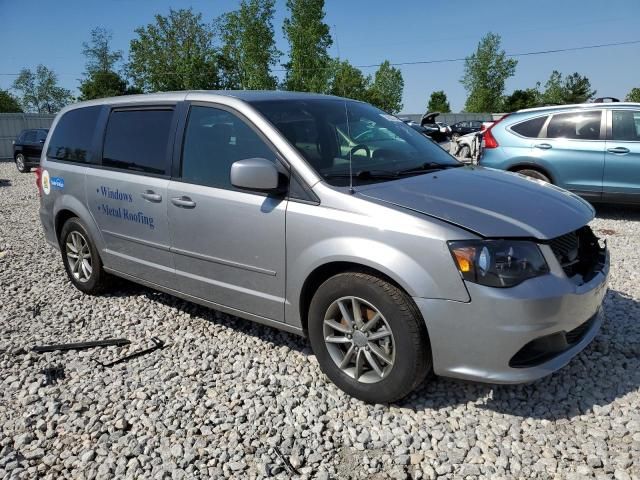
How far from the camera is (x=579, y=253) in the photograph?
2.97 meters

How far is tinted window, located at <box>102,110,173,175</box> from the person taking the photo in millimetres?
3883

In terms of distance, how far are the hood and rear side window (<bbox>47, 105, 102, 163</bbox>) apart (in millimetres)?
2962

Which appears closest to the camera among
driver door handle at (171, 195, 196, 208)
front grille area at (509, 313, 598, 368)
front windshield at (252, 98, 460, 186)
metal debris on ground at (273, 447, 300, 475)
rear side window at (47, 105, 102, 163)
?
metal debris on ground at (273, 447, 300, 475)

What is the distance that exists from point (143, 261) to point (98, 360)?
85 centimetres

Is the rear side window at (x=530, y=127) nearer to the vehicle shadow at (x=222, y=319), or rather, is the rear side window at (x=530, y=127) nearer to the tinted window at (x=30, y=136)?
the vehicle shadow at (x=222, y=319)

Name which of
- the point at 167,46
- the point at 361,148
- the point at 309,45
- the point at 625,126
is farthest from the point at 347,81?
the point at 361,148

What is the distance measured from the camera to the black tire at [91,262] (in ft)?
15.6

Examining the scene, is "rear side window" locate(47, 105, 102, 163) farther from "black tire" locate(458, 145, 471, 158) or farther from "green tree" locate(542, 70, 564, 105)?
"green tree" locate(542, 70, 564, 105)

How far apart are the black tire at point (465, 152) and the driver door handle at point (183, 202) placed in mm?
8457

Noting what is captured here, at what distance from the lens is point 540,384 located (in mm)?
3123

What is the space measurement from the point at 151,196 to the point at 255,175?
1.24 m

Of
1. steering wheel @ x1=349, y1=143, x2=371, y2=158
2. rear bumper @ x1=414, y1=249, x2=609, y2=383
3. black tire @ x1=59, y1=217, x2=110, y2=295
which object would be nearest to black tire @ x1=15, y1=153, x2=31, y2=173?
black tire @ x1=59, y1=217, x2=110, y2=295

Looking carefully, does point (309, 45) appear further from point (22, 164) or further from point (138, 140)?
point (138, 140)

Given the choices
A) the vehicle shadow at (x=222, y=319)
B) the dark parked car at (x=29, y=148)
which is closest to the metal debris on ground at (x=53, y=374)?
the vehicle shadow at (x=222, y=319)
